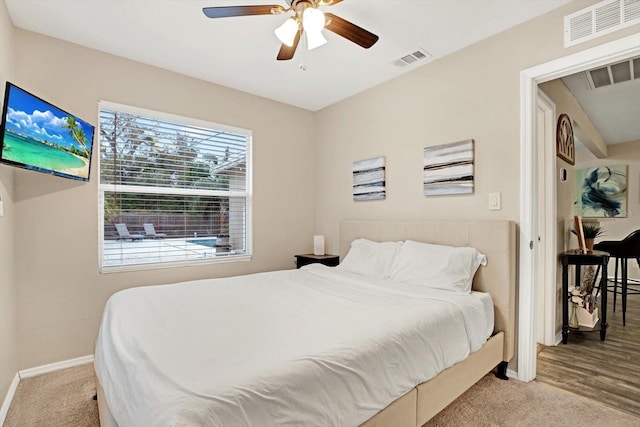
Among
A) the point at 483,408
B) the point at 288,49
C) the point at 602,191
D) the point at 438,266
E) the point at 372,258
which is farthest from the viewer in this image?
the point at 602,191

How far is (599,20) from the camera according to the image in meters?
2.05

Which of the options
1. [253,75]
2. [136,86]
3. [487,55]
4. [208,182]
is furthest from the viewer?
[208,182]

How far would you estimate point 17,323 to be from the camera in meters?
2.45

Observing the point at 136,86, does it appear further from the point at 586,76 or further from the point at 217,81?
the point at 586,76

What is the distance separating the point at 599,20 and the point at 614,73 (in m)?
1.35

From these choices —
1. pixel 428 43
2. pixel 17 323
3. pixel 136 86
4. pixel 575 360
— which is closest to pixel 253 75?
pixel 136 86

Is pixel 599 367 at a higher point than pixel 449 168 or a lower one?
lower

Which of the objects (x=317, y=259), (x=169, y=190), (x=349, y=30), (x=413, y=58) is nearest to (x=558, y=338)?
(x=317, y=259)

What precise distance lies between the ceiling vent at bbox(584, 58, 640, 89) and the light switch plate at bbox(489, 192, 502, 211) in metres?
1.48

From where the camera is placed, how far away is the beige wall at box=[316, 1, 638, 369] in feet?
7.92

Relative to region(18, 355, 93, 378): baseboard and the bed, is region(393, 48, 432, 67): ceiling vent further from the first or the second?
region(18, 355, 93, 378): baseboard

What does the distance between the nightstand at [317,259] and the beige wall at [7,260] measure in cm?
253

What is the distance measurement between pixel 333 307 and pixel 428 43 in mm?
2259

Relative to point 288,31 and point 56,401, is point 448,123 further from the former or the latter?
point 56,401
